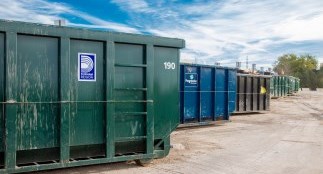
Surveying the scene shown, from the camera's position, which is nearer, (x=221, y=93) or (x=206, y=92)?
(x=206, y=92)

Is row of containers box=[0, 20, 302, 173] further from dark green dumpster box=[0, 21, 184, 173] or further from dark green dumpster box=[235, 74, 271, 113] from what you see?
dark green dumpster box=[235, 74, 271, 113]

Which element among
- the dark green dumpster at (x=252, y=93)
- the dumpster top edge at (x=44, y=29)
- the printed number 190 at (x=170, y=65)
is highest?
the dumpster top edge at (x=44, y=29)

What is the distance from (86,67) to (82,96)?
48cm

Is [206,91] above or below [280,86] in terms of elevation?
below

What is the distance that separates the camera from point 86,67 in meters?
5.89

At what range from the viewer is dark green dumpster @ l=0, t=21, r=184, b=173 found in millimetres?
5277

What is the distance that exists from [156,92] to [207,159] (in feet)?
6.54

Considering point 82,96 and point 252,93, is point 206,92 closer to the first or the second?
point 252,93

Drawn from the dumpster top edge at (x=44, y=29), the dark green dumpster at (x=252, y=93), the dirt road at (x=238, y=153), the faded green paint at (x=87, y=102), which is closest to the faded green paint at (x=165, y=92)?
the dumpster top edge at (x=44, y=29)

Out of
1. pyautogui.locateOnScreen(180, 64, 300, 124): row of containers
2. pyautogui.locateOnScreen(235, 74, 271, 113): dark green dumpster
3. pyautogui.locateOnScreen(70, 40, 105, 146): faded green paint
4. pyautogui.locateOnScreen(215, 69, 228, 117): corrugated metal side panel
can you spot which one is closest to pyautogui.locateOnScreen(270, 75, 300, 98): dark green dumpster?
pyautogui.locateOnScreen(235, 74, 271, 113): dark green dumpster

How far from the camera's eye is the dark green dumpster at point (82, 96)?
208 inches

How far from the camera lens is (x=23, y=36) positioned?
5.34 metres

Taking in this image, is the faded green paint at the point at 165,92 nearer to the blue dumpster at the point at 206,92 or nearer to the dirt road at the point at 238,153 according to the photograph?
the dirt road at the point at 238,153

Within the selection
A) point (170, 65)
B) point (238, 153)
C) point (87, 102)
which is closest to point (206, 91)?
point (238, 153)
